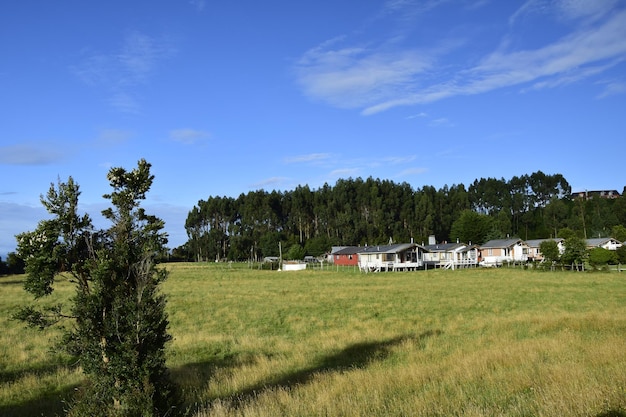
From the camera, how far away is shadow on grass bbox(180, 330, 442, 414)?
427 inches

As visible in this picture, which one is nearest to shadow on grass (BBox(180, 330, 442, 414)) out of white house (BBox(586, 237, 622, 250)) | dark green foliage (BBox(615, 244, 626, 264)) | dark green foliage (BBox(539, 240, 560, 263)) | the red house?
dark green foliage (BBox(539, 240, 560, 263))

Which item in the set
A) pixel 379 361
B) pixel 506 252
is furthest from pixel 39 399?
pixel 506 252

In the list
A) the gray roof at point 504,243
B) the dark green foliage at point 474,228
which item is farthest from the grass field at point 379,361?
the dark green foliage at point 474,228

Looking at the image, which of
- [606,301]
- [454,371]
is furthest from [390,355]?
[606,301]

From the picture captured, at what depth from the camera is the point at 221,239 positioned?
422 feet

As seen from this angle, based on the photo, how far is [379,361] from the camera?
13.6m

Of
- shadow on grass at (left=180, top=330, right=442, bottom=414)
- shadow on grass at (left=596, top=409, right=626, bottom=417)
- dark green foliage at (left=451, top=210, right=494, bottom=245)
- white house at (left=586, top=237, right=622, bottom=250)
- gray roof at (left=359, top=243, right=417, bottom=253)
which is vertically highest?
dark green foliage at (left=451, top=210, right=494, bottom=245)

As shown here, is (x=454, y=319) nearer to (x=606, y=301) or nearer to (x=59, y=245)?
(x=606, y=301)

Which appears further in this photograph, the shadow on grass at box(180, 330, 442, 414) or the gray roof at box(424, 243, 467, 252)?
the gray roof at box(424, 243, 467, 252)

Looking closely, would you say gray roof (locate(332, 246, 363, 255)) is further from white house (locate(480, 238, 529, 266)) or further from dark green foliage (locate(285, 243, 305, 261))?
white house (locate(480, 238, 529, 266))

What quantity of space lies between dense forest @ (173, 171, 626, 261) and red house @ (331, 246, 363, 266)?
56.0 ft

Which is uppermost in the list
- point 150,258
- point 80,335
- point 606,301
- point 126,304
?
point 150,258

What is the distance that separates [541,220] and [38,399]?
131977 mm

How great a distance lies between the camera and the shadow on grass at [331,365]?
10.8 metres
